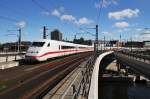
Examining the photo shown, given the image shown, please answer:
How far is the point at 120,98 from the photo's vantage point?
123 feet

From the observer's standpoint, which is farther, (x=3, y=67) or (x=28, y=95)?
(x=3, y=67)

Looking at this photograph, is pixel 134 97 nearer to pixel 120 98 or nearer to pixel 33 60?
pixel 120 98

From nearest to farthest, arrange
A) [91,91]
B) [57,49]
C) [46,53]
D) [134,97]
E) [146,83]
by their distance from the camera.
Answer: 1. [91,91]
2. [46,53]
3. [134,97]
4. [57,49]
5. [146,83]

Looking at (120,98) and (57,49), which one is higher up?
(57,49)

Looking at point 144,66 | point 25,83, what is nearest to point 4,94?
point 25,83

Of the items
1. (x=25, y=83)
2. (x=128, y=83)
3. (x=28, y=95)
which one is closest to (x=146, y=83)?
(x=128, y=83)

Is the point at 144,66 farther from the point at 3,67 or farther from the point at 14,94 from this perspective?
the point at 14,94

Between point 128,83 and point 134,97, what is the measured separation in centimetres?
1823

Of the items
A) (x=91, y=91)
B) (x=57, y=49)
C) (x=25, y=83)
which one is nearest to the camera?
(x=91, y=91)

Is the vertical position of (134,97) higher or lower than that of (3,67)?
lower

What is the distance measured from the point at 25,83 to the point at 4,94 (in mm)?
3639

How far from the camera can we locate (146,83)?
171 feet

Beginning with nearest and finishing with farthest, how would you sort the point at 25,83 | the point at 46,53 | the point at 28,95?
the point at 28,95 → the point at 25,83 → the point at 46,53

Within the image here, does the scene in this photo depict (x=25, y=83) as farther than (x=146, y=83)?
No
